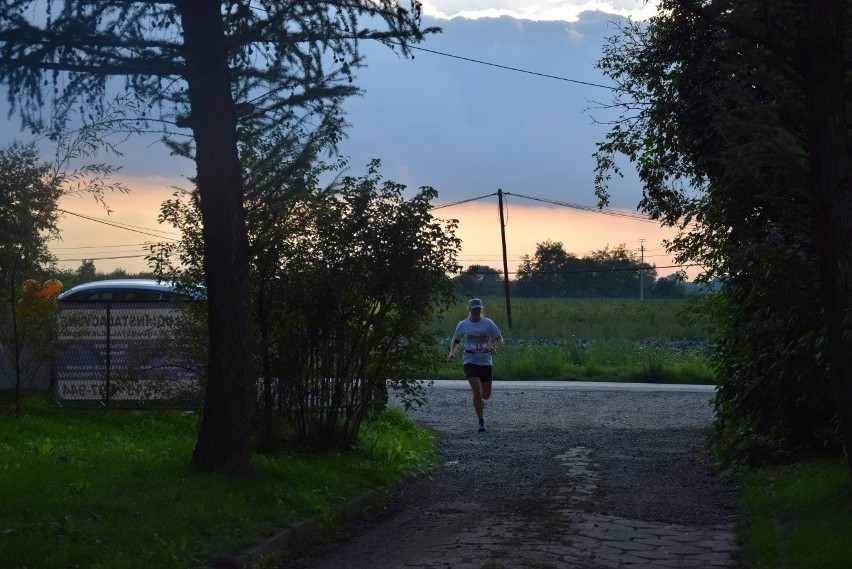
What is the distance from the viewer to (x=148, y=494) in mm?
8516

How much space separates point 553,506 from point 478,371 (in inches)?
271

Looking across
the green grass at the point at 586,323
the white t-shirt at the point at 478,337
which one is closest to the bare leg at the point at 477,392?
the white t-shirt at the point at 478,337

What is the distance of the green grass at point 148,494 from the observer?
22.8 feet

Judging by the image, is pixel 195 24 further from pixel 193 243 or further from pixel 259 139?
pixel 193 243

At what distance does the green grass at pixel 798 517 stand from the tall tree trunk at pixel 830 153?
4.65 feet

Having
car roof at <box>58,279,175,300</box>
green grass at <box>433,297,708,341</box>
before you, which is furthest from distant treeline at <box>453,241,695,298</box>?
car roof at <box>58,279,175,300</box>

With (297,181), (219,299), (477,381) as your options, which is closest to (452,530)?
(219,299)

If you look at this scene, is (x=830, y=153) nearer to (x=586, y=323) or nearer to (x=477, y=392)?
(x=477, y=392)

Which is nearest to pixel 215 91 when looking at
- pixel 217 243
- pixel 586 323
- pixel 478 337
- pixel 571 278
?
pixel 217 243

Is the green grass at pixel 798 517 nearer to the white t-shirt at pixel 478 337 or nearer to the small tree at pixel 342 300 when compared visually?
the small tree at pixel 342 300

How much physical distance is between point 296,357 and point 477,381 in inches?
196

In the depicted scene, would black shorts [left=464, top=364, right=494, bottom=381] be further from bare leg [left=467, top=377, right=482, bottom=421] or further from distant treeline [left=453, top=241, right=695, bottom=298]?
distant treeline [left=453, top=241, right=695, bottom=298]

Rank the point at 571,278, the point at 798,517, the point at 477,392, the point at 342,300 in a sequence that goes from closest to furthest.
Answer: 1. the point at 798,517
2. the point at 342,300
3. the point at 477,392
4. the point at 571,278

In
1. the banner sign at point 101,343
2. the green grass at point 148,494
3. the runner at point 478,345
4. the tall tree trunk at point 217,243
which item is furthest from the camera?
the runner at point 478,345
